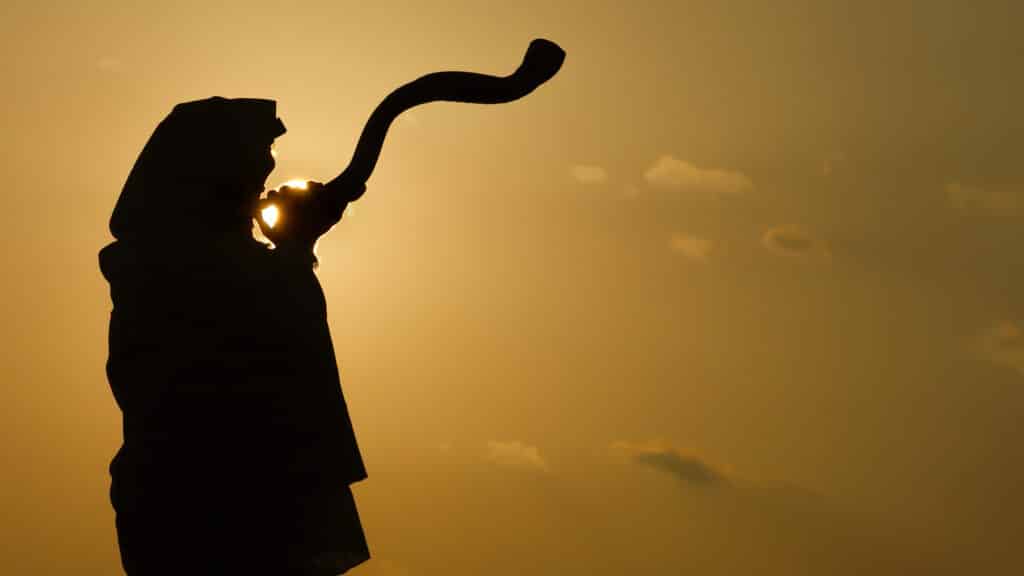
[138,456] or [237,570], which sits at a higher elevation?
[138,456]

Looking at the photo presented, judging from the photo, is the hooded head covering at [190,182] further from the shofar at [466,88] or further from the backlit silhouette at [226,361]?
the shofar at [466,88]

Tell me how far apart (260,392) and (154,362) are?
57 cm

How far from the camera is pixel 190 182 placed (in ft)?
27.4

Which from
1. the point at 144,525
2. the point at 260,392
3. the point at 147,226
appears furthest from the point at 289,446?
the point at 147,226

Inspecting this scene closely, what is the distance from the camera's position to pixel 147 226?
329 inches

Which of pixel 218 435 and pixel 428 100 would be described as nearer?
pixel 218 435

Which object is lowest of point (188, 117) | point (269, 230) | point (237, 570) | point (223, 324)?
point (237, 570)

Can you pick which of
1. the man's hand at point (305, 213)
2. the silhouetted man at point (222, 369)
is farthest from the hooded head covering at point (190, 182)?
the man's hand at point (305, 213)

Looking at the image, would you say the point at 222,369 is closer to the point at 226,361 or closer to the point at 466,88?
the point at 226,361

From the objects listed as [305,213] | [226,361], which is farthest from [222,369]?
[305,213]

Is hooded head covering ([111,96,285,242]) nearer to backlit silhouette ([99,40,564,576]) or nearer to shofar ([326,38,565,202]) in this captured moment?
backlit silhouette ([99,40,564,576])

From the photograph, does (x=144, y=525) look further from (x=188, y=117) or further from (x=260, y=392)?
(x=188, y=117)

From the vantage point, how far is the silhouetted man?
800cm

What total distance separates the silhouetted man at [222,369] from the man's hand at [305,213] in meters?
0.01
